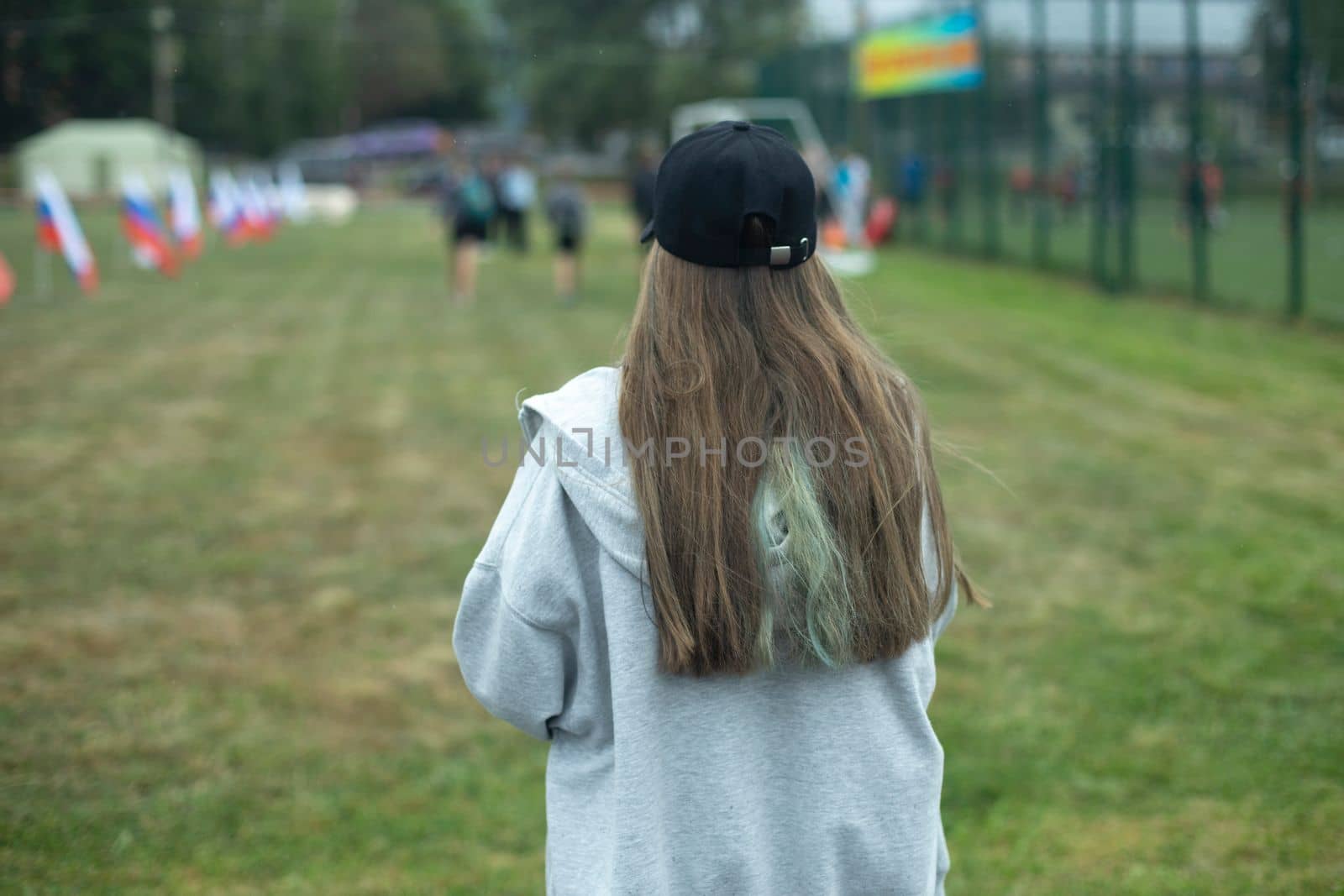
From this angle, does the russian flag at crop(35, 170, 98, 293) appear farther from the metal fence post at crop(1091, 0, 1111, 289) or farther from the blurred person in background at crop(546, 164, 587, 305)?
the metal fence post at crop(1091, 0, 1111, 289)

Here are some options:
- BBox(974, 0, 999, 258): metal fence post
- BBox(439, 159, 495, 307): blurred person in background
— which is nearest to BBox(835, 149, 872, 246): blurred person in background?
BBox(974, 0, 999, 258): metal fence post

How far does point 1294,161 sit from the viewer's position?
37.4ft

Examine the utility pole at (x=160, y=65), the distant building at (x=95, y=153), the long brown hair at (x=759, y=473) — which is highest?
the utility pole at (x=160, y=65)

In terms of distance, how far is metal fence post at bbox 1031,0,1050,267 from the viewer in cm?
1650

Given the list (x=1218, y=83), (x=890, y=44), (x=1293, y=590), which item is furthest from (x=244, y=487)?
(x=890, y=44)

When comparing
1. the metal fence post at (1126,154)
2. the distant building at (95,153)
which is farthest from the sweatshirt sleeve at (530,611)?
the metal fence post at (1126,154)

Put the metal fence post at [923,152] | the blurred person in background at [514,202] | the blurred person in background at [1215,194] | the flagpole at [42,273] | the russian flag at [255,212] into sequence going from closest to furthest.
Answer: the blurred person in background at [1215,194], the flagpole at [42,273], the metal fence post at [923,152], the blurred person in background at [514,202], the russian flag at [255,212]

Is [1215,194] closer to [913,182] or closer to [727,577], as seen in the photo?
[913,182]

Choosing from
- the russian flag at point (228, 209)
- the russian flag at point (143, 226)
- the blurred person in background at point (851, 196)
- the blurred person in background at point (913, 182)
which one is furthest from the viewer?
the russian flag at point (228, 209)

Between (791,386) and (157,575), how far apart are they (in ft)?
15.3

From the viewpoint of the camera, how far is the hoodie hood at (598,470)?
151 cm

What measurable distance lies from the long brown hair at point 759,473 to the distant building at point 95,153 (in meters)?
9.29

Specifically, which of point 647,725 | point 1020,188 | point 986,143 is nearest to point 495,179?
point 986,143

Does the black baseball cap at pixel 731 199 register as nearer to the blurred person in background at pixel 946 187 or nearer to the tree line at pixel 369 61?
the tree line at pixel 369 61
